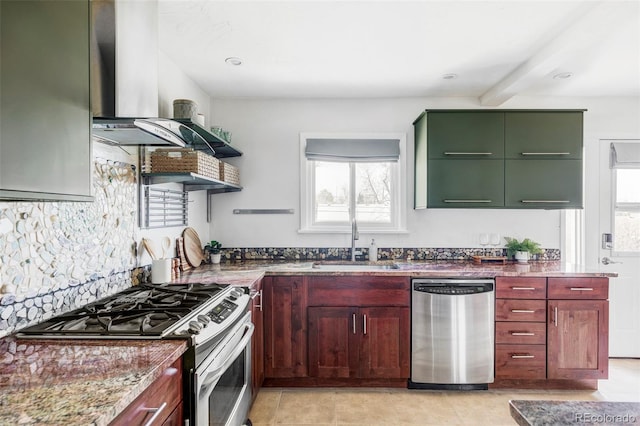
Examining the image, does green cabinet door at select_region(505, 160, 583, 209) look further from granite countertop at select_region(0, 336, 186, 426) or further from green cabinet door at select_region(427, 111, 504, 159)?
granite countertop at select_region(0, 336, 186, 426)

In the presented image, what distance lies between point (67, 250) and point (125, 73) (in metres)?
0.85

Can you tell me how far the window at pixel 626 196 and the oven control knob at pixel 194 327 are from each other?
12.4ft

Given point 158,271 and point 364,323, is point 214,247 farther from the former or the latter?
point 364,323

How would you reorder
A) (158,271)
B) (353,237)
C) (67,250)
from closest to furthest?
1. (67,250)
2. (158,271)
3. (353,237)

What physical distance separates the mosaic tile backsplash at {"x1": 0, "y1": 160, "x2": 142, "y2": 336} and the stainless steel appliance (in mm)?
79

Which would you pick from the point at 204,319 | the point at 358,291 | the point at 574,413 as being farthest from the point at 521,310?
the point at 204,319

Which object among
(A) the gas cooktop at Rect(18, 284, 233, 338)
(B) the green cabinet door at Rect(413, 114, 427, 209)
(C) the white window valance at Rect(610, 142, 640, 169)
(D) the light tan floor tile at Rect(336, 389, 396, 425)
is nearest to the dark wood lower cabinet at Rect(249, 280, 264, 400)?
(A) the gas cooktop at Rect(18, 284, 233, 338)

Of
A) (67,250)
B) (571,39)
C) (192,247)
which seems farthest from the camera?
(192,247)

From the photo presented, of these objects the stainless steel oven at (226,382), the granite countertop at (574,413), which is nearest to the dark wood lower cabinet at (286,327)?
the stainless steel oven at (226,382)

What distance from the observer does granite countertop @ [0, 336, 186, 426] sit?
2.78 ft

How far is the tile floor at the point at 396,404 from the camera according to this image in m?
2.39

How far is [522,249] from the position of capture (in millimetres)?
3191

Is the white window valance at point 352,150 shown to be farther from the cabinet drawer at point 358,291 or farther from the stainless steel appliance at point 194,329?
the stainless steel appliance at point 194,329

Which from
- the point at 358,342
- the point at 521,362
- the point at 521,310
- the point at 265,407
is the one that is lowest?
the point at 265,407
